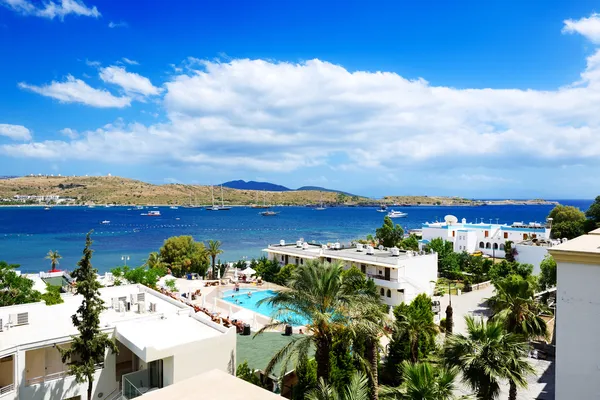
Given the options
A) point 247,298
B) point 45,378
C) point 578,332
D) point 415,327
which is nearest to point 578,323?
point 578,332

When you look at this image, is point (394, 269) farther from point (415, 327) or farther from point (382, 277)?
point (415, 327)

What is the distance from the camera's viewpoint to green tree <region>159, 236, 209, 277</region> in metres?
50.8

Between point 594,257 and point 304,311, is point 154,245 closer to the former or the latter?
point 304,311

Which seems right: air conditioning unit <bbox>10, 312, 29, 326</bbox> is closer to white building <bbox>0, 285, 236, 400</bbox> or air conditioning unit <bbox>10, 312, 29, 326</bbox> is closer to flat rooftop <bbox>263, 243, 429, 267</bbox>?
white building <bbox>0, 285, 236, 400</bbox>

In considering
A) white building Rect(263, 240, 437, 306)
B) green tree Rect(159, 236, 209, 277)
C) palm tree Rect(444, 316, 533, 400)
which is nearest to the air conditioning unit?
palm tree Rect(444, 316, 533, 400)

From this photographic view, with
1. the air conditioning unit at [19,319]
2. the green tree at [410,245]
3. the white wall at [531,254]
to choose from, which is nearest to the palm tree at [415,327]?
the air conditioning unit at [19,319]

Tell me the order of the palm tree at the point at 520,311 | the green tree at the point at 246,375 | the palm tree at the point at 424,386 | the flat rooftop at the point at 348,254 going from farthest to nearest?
1. the flat rooftop at the point at 348,254
2. the palm tree at the point at 520,311
3. the green tree at the point at 246,375
4. the palm tree at the point at 424,386

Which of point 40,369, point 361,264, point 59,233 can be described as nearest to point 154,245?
point 59,233

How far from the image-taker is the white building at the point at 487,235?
62.7 meters

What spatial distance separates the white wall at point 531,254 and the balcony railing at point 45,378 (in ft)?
153

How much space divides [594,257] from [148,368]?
532 inches

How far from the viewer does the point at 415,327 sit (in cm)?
1856

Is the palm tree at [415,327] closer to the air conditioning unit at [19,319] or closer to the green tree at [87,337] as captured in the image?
the green tree at [87,337]

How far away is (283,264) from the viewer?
45.4 m
